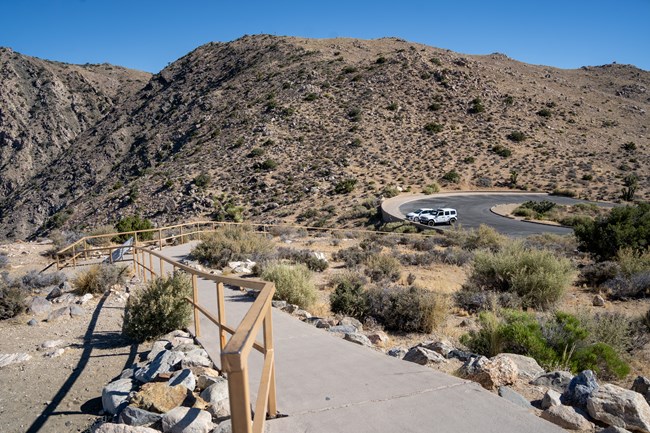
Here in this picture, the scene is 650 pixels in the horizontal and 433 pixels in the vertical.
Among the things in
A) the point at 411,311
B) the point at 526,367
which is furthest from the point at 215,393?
the point at 411,311

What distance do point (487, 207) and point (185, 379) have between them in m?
39.7

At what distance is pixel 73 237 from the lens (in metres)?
24.6

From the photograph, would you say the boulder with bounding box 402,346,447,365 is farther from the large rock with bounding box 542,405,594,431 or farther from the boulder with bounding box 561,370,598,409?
the large rock with bounding box 542,405,594,431

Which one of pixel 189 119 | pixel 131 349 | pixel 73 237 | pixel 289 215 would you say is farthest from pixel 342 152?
pixel 131 349

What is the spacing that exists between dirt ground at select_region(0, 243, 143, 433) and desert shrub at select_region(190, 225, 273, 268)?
5.69 metres

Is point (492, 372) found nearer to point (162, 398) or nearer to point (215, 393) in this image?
point (215, 393)

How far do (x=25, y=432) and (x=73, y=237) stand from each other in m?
22.0

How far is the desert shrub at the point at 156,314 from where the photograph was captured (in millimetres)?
8242

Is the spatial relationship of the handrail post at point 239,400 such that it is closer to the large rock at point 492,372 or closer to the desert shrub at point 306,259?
the large rock at point 492,372

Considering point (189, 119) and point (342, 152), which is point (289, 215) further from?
point (189, 119)

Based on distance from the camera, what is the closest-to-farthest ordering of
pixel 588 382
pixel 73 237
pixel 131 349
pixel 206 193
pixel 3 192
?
pixel 588 382 < pixel 131 349 < pixel 73 237 < pixel 206 193 < pixel 3 192

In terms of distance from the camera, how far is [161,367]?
552cm

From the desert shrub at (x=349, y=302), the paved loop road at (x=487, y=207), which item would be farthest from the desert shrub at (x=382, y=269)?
the paved loop road at (x=487, y=207)

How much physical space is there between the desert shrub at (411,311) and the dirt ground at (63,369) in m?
5.18
